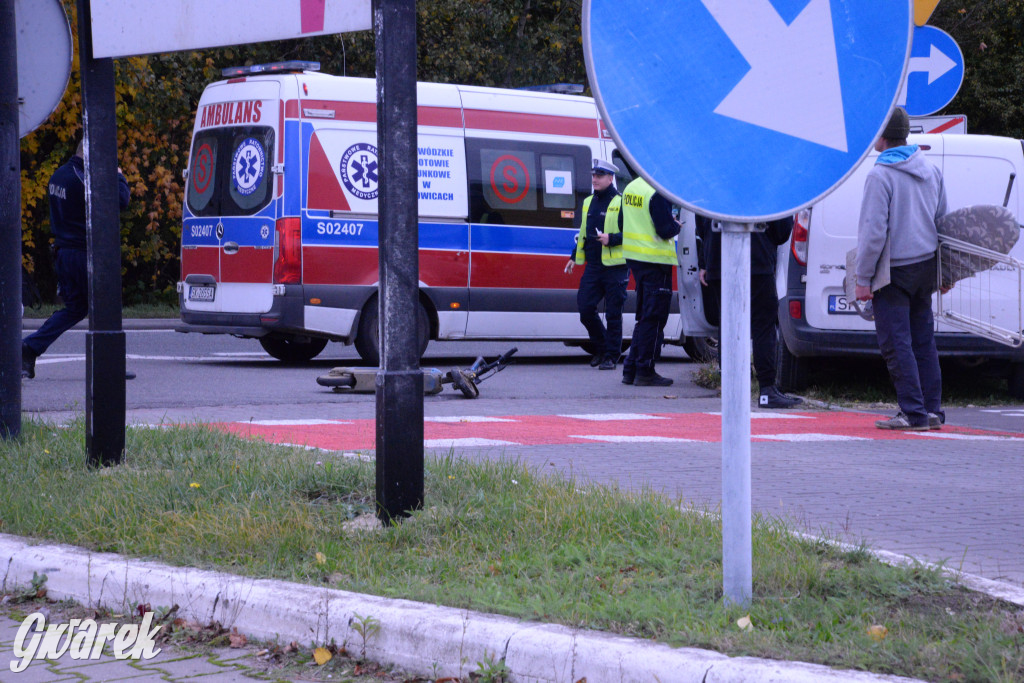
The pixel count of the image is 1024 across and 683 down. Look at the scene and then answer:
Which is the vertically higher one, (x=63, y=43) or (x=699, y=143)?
(x=63, y=43)

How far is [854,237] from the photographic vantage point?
9508 mm

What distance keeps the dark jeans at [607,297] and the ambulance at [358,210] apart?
76 cm

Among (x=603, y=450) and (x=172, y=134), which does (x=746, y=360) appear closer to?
(x=603, y=450)

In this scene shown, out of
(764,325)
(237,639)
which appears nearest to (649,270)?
(764,325)

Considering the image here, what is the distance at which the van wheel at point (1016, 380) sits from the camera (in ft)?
33.6

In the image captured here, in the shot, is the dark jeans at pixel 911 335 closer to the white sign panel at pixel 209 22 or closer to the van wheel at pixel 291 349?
the white sign panel at pixel 209 22

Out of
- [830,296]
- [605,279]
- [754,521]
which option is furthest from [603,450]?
[605,279]

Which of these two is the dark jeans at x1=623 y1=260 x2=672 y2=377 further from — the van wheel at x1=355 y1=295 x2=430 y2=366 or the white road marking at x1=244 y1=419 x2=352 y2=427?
the white road marking at x1=244 y1=419 x2=352 y2=427

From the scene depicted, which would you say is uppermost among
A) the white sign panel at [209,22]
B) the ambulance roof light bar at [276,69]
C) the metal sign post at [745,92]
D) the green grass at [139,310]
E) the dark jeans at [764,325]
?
the ambulance roof light bar at [276,69]

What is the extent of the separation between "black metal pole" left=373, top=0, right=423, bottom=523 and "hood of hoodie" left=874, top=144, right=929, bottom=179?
4.21 m

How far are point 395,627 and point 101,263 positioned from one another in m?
2.97

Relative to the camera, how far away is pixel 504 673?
334 cm

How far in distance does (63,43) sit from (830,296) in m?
5.84

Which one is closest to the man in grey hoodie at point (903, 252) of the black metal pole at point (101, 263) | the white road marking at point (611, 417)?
the white road marking at point (611, 417)
